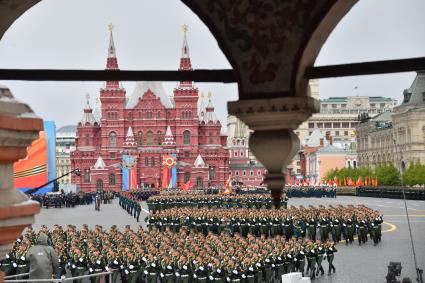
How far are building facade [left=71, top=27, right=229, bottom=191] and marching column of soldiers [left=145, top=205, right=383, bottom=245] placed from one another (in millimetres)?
59526

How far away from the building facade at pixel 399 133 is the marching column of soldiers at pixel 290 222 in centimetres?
2919

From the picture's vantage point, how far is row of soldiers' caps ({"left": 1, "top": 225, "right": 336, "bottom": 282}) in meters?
15.1

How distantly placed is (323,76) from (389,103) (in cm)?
13132

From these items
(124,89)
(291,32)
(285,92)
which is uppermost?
(124,89)

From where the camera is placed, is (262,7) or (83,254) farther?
(83,254)

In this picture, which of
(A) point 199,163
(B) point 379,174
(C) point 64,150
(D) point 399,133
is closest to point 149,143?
(A) point 199,163

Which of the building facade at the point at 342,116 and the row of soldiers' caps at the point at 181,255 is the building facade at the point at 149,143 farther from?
the row of soldiers' caps at the point at 181,255

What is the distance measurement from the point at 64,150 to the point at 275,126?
145700 mm

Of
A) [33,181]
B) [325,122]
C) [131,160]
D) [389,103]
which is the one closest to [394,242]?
[33,181]

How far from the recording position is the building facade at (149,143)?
296 feet

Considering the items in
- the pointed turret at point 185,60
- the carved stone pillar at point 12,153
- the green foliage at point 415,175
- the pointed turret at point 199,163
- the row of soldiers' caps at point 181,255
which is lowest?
the row of soldiers' caps at point 181,255

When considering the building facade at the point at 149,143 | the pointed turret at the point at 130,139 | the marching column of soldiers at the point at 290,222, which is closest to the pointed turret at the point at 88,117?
the building facade at the point at 149,143

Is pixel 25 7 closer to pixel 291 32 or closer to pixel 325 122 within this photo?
pixel 291 32

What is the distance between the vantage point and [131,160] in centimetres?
8475
